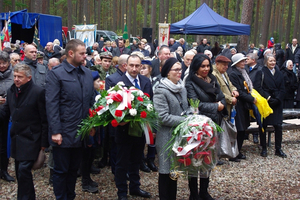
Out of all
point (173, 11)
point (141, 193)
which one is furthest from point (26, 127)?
point (173, 11)

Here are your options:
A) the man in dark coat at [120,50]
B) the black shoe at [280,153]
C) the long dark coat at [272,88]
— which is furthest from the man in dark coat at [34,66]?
the man in dark coat at [120,50]

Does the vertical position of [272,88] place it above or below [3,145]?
above

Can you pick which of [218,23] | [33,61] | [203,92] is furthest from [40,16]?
[203,92]

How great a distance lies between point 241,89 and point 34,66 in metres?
4.11

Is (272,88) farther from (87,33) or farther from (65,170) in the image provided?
(87,33)

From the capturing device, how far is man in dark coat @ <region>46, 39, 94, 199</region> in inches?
152

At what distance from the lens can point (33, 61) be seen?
5965 mm

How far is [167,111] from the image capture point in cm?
398

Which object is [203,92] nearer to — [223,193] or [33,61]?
[223,193]

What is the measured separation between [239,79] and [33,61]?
404cm

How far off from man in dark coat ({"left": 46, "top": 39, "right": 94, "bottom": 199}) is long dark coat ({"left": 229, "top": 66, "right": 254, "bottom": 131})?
11.1 ft

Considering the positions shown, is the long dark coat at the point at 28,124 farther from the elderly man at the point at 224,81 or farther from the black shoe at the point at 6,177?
the elderly man at the point at 224,81

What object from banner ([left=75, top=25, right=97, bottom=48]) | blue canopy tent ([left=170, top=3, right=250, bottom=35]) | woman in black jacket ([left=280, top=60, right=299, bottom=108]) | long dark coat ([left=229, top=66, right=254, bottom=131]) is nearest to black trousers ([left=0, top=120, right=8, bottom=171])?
long dark coat ([left=229, top=66, right=254, bottom=131])

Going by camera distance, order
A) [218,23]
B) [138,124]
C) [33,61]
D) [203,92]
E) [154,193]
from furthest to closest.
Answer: [218,23] → [33,61] → [154,193] → [203,92] → [138,124]
